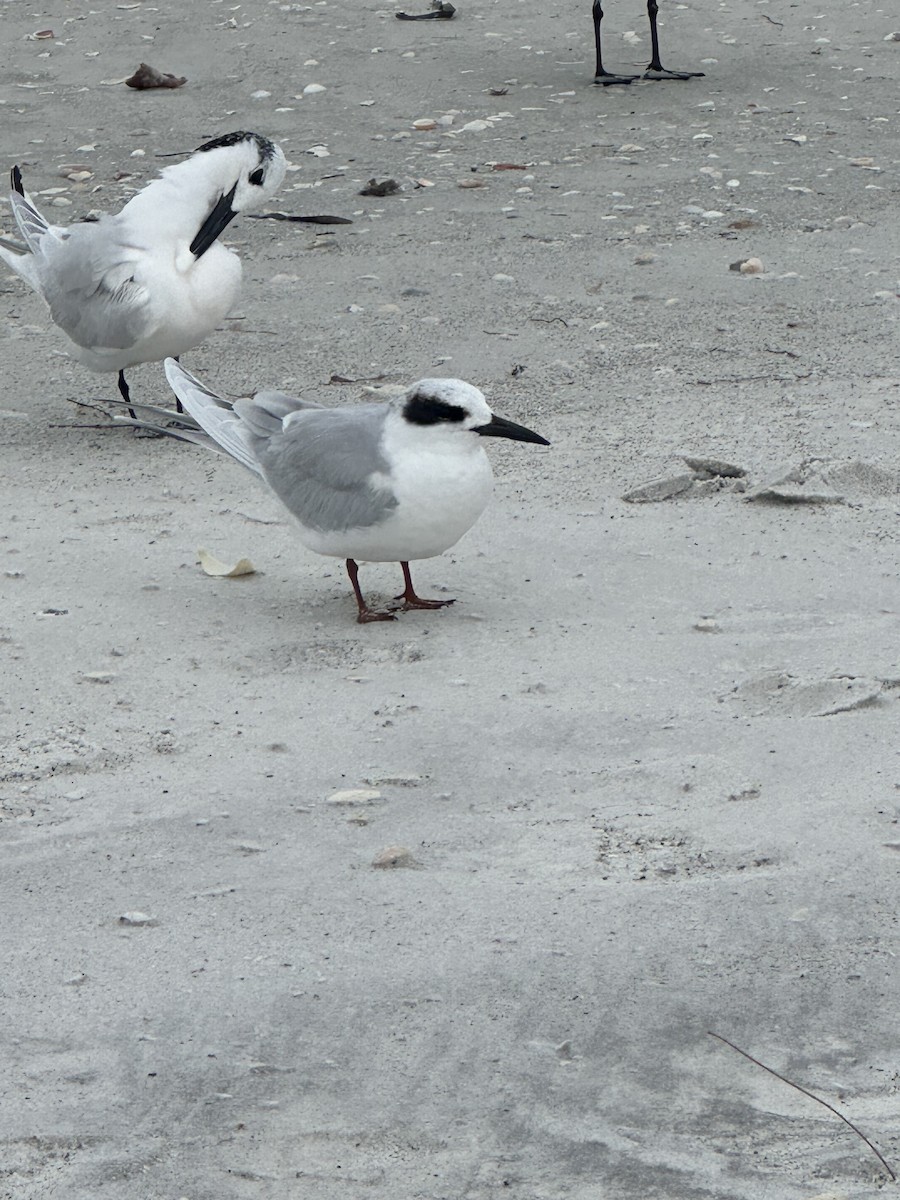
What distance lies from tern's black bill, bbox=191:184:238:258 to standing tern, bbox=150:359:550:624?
5.76 ft

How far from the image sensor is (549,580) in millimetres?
4750

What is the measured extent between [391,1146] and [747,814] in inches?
45.1

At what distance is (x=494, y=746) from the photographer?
12.3ft

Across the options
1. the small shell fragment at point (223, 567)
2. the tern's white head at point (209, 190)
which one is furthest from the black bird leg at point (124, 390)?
the small shell fragment at point (223, 567)

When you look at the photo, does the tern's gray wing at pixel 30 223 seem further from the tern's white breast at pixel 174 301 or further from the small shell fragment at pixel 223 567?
the small shell fragment at pixel 223 567

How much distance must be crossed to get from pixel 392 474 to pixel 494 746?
901 millimetres

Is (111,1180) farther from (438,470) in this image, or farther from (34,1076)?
(438,470)

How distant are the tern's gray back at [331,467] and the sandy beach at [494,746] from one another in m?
0.31

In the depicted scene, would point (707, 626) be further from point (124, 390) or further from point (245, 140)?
point (245, 140)

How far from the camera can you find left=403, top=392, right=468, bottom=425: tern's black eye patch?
4281 mm

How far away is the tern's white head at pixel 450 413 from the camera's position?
4.28 meters

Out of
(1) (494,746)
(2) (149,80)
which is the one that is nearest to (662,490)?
(1) (494,746)

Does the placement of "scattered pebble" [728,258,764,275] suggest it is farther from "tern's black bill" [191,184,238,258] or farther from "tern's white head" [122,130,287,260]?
"tern's black bill" [191,184,238,258]

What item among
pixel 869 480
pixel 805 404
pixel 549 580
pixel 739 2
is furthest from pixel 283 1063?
pixel 739 2
